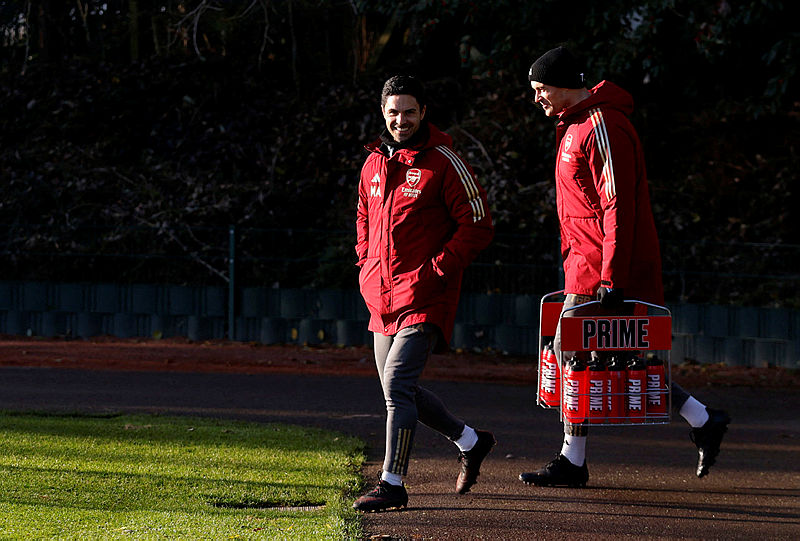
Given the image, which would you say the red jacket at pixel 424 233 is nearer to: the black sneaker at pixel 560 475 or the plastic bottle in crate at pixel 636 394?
the plastic bottle in crate at pixel 636 394

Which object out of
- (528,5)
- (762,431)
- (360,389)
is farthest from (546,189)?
(762,431)

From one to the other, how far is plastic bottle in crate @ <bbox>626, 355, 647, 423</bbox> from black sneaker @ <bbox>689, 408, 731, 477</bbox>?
0.56 meters

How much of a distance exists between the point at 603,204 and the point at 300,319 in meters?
8.38

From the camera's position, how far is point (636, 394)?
575 centimetres

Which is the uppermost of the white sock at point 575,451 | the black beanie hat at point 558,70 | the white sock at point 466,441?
the black beanie hat at point 558,70

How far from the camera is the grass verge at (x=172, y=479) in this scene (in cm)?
521

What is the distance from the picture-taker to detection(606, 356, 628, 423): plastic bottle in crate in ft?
18.8

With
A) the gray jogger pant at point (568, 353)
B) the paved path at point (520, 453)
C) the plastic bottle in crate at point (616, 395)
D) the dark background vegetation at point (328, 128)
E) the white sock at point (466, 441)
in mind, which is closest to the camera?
the paved path at point (520, 453)

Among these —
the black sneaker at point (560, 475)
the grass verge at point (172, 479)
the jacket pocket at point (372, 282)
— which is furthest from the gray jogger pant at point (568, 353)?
the grass verge at point (172, 479)

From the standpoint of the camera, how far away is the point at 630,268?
19.4 ft

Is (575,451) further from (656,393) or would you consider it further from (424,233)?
(424,233)

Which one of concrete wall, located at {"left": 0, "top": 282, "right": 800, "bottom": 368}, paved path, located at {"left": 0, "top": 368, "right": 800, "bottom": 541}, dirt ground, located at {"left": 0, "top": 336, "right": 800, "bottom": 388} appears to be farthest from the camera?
concrete wall, located at {"left": 0, "top": 282, "right": 800, "bottom": 368}

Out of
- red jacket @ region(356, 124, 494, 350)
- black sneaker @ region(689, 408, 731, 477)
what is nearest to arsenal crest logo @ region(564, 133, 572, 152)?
red jacket @ region(356, 124, 494, 350)

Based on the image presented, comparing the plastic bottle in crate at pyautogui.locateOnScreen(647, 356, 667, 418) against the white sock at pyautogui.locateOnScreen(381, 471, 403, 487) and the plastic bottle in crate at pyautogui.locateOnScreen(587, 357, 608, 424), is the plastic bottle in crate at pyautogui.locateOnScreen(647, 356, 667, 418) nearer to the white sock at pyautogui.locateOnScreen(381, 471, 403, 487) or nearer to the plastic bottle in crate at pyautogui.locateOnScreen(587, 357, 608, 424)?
the plastic bottle in crate at pyautogui.locateOnScreen(587, 357, 608, 424)
